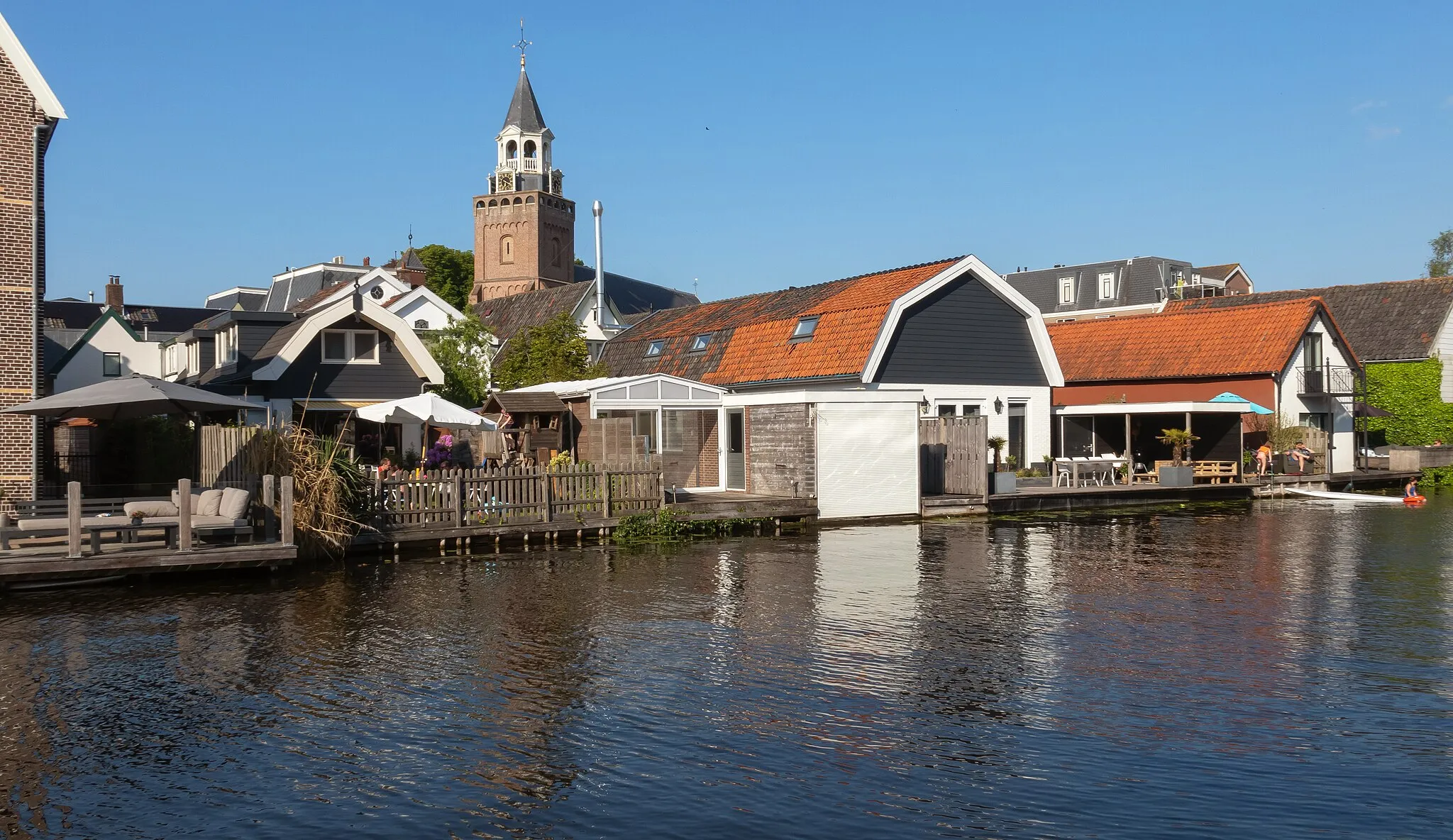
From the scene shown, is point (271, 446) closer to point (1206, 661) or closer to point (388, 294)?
point (1206, 661)

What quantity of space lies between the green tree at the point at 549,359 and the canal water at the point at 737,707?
17.4 meters

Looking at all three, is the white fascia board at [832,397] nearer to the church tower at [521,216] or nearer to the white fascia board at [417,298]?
the white fascia board at [417,298]

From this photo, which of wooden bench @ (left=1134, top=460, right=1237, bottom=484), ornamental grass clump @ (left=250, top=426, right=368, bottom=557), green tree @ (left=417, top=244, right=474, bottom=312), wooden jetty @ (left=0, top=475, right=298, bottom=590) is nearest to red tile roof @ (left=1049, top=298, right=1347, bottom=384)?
wooden bench @ (left=1134, top=460, right=1237, bottom=484)

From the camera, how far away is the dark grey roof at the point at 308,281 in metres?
69.6

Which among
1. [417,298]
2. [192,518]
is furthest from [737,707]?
[417,298]

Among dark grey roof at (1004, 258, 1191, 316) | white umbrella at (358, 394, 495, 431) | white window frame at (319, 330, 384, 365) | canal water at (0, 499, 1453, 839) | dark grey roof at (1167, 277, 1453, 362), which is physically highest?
dark grey roof at (1004, 258, 1191, 316)

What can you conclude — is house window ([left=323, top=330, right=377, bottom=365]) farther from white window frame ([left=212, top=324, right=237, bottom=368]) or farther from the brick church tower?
Answer: the brick church tower

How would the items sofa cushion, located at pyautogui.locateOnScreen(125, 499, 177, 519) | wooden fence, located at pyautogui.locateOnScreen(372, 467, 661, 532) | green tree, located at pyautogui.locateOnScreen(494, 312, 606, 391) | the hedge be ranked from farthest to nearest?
the hedge
green tree, located at pyautogui.locateOnScreen(494, 312, 606, 391)
wooden fence, located at pyautogui.locateOnScreen(372, 467, 661, 532)
sofa cushion, located at pyautogui.locateOnScreen(125, 499, 177, 519)

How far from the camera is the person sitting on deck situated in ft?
123

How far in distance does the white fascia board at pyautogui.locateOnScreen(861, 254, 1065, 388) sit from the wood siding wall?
160mm

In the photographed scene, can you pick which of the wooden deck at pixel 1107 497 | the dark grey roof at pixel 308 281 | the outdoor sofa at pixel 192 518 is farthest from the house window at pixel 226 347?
the dark grey roof at pixel 308 281

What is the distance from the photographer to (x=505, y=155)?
314ft

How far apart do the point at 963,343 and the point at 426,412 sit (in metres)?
16.4

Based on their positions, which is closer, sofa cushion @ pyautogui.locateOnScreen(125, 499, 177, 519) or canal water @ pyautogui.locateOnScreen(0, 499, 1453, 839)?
canal water @ pyautogui.locateOnScreen(0, 499, 1453, 839)
